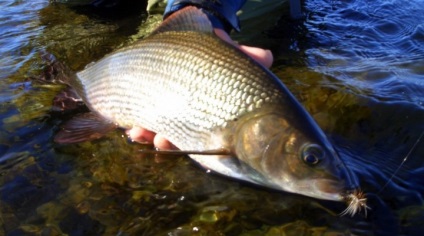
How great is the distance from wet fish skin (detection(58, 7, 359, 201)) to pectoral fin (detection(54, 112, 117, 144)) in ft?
0.50

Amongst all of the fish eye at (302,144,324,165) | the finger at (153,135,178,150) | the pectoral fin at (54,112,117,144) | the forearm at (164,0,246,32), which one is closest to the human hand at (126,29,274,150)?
the finger at (153,135,178,150)

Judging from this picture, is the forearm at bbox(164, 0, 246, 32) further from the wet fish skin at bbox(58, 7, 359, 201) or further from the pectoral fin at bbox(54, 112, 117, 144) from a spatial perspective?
the pectoral fin at bbox(54, 112, 117, 144)

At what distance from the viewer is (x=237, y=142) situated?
282 centimetres

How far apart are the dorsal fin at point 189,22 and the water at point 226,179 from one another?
3.35 ft

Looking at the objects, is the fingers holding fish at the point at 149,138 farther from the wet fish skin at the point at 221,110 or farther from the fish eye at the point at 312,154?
the fish eye at the point at 312,154

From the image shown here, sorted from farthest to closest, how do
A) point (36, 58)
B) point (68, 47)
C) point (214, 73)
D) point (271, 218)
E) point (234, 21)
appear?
1. point (68, 47)
2. point (36, 58)
3. point (234, 21)
4. point (214, 73)
5. point (271, 218)

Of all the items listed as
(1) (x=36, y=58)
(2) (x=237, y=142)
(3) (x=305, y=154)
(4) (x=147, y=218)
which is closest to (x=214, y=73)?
(2) (x=237, y=142)

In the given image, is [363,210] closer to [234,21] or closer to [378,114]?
[378,114]

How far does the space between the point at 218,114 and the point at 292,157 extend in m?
0.58

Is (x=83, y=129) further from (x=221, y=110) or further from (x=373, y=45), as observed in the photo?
(x=373, y=45)

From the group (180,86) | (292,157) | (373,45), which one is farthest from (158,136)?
(373,45)

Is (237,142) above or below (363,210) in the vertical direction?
above

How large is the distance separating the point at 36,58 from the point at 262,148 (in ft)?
13.3

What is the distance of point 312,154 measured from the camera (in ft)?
8.44
